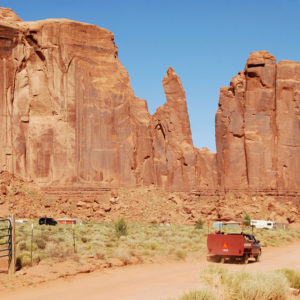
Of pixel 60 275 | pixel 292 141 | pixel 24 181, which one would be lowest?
pixel 60 275

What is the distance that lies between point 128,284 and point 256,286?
19.9 ft

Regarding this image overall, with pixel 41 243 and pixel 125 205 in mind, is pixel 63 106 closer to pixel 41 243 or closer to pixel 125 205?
pixel 125 205

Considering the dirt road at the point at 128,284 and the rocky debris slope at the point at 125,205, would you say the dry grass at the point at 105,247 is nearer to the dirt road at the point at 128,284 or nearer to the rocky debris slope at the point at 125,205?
the dirt road at the point at 128,284

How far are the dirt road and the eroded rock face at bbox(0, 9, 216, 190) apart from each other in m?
39.3

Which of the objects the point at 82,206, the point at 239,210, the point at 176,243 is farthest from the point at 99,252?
the point at 239,210

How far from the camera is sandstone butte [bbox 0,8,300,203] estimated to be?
61.7 meters

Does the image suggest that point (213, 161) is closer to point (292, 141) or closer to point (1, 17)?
point (292, 141)

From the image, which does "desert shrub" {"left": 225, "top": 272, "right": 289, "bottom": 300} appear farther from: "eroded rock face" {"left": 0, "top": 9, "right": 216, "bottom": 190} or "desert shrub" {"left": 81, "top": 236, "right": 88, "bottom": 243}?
"eroded rock face" {"left": 0, "top": 9, "right": 216, "bottom": 190}

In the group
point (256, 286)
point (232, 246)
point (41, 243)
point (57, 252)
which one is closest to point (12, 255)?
point (57, 252)

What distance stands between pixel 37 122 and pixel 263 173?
2833 cm

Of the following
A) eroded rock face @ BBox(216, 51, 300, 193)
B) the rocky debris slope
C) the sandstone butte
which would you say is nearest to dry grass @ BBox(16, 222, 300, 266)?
the rocky debris slope

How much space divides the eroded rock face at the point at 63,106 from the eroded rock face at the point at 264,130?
45.6 feet

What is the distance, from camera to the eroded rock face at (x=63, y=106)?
61469 mm

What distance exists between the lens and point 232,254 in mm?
23797
